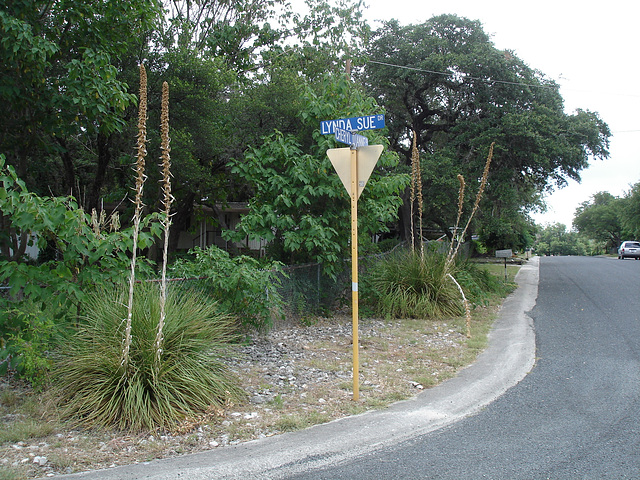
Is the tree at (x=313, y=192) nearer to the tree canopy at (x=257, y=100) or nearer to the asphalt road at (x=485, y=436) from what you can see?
the tree canopy at (x=257, y=100)

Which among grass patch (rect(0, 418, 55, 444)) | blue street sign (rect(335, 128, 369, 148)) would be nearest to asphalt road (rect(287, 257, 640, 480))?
grass patch (rect(0, 418, 55, 444))

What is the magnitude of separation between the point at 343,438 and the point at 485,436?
4.18ft

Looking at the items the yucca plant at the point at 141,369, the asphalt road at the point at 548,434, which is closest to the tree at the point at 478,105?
the asphalt road at the point at 548,434

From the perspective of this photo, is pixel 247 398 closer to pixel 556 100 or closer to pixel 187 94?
pixel 187 94

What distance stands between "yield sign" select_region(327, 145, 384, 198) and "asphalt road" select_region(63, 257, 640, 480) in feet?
8.12

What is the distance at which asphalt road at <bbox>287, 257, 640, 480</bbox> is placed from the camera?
3.89 meters

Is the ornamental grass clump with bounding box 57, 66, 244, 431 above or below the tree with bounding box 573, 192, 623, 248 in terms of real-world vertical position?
below

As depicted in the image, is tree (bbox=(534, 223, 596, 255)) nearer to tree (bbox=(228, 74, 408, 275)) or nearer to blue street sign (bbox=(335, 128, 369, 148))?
tree (bbox=(228, 74, 408, 275))

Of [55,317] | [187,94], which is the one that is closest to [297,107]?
[187,94]

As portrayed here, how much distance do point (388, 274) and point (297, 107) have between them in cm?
420

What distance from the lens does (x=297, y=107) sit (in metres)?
11.3

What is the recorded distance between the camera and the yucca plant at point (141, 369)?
15.5ft

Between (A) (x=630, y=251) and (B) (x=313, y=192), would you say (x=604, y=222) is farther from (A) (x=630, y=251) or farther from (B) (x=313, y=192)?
(B) (x=313, y=192)

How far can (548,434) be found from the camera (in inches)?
181
